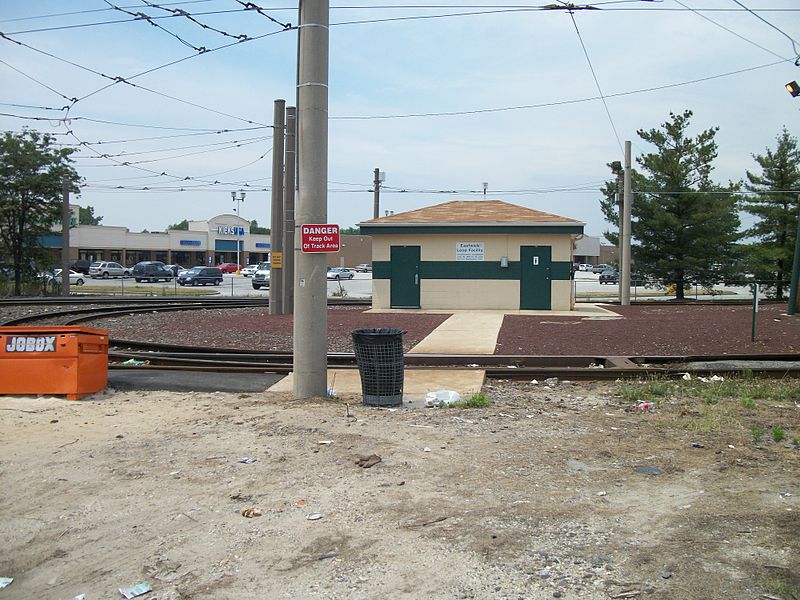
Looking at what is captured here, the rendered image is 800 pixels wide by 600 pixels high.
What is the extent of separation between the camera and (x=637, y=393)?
396 inches

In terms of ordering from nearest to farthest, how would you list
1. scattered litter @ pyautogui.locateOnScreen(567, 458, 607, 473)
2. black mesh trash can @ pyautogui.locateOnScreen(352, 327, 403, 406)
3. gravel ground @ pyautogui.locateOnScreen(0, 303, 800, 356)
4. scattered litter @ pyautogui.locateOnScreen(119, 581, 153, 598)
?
1. scattered litter @ pyautogui.locateOnScreen(119, 581, 153, 598)
2. scattered litter @ pyautogui.locateOnScreen(567, 458, 607, 473)
3. black mesh trash can @ pyautogui.locateOnScreen(352, 327, 403, 406)
4. gravel ground @ pyautogui.locateOnScreen(0, 303, 800, 356)

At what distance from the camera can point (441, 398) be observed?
984 centimetres

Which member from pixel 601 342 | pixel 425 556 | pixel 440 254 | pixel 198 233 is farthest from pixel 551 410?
pixel 198 233

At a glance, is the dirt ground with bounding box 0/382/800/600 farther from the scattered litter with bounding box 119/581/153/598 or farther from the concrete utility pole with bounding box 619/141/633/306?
the concrete utility pole with bounding box 619/141/633/306

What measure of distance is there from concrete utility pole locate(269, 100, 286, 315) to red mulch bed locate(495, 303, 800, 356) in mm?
7625

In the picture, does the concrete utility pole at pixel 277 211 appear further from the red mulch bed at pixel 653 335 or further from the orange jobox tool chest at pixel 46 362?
the orange jobox tool chest at pixel 46 362

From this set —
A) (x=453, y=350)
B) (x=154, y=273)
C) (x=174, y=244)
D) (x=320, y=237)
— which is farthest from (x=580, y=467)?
(x=174, y=244)

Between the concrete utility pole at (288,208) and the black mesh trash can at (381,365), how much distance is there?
45.4ft

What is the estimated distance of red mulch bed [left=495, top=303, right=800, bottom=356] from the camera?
14586mm

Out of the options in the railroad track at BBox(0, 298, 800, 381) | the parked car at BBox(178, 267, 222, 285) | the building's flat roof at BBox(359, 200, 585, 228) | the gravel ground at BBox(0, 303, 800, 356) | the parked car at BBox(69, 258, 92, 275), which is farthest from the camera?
the parked car at BBox(69, 258, 92, 275)

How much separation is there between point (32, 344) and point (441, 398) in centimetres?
562

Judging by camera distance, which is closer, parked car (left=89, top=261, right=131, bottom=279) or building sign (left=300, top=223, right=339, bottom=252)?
building sign (left=300, top=223, right=339, bottom=252)

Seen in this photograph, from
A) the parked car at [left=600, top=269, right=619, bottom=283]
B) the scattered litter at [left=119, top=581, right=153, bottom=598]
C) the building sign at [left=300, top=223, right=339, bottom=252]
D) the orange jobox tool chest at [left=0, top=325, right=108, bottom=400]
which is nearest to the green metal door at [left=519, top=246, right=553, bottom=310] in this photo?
the building sign at [left=300, top=223, right=339, bottom=252]

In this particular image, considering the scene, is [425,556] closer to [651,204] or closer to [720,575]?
[720,575]
